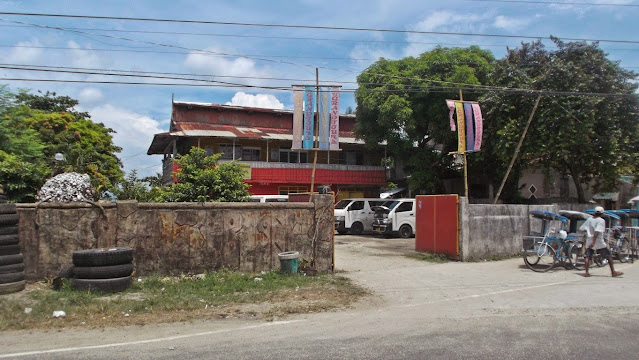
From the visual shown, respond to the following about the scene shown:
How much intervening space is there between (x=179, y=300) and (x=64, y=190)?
17.7 ft

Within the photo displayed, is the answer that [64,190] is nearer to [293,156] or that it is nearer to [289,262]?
[289,262]

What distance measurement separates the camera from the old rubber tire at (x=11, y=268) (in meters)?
9.11

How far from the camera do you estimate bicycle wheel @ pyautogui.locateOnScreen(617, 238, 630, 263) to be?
14.3 metres

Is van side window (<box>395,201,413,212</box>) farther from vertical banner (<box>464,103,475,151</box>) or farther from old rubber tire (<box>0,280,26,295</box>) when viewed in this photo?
old rubber tire (<box>0,280,26,295</box>)

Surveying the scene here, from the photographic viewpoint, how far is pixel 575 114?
68.3 ft

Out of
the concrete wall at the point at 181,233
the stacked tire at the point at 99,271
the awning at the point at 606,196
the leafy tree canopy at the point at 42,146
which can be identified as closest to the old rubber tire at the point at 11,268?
the concrete wall at the point at 181,233

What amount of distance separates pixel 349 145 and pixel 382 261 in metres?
21.5

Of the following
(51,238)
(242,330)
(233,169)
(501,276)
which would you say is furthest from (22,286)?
(501,276)

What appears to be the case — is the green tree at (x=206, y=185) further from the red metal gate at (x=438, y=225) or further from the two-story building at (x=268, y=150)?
A: the two-story building at (x=268, y=150)

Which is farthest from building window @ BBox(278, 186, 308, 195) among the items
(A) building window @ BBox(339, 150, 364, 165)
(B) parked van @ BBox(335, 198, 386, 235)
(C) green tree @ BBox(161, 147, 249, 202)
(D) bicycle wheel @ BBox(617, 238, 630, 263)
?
(D) bicycle wheel @ BBox(617, 238, 630, 263)

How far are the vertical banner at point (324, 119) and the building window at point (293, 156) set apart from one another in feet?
49.0

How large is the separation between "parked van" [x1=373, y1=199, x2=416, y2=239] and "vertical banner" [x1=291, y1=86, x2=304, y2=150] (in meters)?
5.69

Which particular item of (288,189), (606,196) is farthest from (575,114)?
(288,189)

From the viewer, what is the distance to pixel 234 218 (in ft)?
37.7
